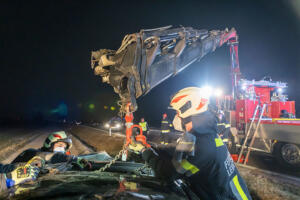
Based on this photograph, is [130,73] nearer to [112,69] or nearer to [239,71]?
[112,69]

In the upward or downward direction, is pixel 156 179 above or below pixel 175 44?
below

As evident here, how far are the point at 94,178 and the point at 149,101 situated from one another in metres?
47.5

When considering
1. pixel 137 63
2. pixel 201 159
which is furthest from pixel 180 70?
pixel 201 159

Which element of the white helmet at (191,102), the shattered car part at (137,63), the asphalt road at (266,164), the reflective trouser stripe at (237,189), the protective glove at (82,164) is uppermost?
the shattered car part at (137,63)

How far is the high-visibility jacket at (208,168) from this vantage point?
1838 millimetres

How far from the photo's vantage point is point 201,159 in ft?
6.02

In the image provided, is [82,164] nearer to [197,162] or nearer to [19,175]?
[19,175]

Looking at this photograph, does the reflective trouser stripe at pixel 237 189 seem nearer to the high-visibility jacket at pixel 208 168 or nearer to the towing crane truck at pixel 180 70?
the high-visibility jacket at pixel 208 168

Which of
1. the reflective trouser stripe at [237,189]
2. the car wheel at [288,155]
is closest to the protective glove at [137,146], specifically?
the reflective trouser stripe at [237,189]

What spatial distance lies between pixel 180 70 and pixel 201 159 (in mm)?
2573

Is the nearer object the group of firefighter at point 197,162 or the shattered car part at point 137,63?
the group of firefighter at point 197,162

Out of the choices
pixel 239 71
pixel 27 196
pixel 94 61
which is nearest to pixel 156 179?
pixel 27 196

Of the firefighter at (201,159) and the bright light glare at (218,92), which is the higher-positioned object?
the bright light glare at (218,92)

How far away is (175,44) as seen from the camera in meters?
3.93
